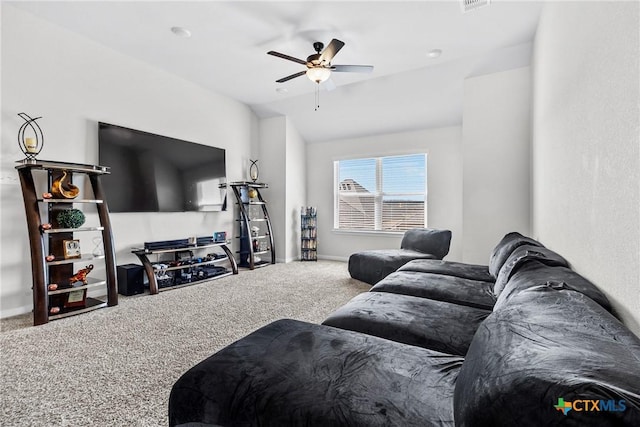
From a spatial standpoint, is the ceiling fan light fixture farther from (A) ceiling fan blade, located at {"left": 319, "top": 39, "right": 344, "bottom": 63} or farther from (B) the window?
(B) the window

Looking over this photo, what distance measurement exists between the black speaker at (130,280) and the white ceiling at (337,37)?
105 inches

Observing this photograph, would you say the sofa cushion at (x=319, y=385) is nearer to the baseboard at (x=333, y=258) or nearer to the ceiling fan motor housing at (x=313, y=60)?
the ceiling fan motor housing at (x=313, y=60)

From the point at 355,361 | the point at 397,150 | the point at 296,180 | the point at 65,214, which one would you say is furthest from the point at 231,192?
the point at 355,361

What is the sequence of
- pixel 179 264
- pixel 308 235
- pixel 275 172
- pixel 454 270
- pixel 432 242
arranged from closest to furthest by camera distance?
pixel 454 270, pixel 179 264, pixel 432 242, pixel 275 172, pixel 308 235

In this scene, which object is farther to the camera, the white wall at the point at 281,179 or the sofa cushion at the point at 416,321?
the white wall at the point at 281,179

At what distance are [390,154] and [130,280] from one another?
14.9 ft

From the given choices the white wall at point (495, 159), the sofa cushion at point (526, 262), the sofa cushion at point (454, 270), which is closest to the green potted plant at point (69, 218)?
the sofa cushion at point (454, 270)

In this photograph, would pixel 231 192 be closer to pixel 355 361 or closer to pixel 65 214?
pixel 65 214

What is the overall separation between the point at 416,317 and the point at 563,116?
5.31ft

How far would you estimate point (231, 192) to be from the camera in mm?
5477

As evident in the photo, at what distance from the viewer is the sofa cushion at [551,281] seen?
1.13 metres

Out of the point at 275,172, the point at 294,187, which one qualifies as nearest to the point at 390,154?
the point at 294,187

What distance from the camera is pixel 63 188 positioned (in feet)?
10.1

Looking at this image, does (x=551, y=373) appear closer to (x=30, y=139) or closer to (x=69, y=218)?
(x=69, y=218)
